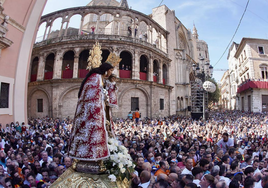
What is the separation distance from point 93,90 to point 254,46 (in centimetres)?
3624

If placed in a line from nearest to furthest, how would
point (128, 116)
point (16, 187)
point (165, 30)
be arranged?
point (16, 187) < point (128, 116) < point (165, 30)

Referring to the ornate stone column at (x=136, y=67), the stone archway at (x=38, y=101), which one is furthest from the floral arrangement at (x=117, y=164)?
the stone archway at (x=38, y=101)

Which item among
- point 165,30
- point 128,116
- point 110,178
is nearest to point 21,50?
point 128,116

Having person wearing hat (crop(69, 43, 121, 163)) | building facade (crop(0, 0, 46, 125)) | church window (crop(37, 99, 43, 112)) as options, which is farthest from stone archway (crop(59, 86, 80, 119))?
person wearing hat (crop(69, 43, 121, 163))

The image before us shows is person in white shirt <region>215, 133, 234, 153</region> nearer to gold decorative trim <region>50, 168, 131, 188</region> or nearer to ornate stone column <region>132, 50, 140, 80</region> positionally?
gold decorative trim <region>50, 168, 131, 188</region>

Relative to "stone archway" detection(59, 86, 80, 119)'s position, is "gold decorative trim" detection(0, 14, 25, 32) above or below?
above

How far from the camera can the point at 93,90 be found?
3385 millimetres

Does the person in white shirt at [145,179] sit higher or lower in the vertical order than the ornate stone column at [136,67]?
lower

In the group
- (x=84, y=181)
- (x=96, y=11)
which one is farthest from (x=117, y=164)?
(x=96, y=11)

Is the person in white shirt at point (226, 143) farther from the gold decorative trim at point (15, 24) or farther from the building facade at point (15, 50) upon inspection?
the gold decorative trim at point (15, 24)

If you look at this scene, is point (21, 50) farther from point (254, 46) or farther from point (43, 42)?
point (254, 46)

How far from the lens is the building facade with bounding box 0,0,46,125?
1170 centimetres

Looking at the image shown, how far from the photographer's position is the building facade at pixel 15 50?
11.7m

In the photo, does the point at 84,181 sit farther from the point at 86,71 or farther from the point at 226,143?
the point at 86,71
